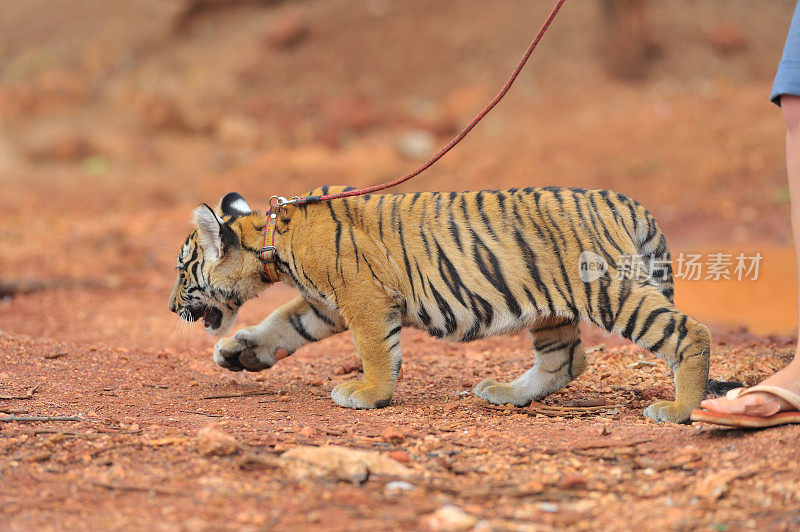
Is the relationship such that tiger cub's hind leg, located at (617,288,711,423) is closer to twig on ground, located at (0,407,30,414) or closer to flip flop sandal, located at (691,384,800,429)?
flip flop sandal, located at (691,384,800,429)

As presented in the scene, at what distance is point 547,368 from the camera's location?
4.75 metres

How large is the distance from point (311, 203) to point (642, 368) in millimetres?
2386

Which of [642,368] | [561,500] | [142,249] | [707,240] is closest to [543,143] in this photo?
[707,240]

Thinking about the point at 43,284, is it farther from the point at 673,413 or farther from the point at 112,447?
the point at 673,413

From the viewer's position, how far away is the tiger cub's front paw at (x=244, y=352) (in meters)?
5.05

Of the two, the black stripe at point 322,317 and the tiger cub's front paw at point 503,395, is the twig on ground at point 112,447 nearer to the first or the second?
the black stripe at point 322,317

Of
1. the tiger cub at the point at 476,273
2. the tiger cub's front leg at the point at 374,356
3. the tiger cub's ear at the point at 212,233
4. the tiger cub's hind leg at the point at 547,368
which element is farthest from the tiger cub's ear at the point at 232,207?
the tiger cub's hind leg at the point at 547,368

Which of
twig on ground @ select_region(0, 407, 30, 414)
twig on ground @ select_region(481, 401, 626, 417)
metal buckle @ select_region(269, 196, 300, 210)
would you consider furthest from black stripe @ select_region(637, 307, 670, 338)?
twig on ground @ select_region(0, 407, 30, 414)

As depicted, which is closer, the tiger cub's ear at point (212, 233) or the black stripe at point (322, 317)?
the tiger cub's ear at point (212, 233)

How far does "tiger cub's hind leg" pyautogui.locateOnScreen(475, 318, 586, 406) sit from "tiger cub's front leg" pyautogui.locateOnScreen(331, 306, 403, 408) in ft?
1.98

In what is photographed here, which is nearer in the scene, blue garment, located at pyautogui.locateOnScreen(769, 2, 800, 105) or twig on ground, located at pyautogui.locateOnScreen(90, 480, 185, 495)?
twig on ground, located at pyautogui.locateOnScreen(90, 480, 185, 495)

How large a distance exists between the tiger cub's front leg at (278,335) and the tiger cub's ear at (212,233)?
1.80 feet

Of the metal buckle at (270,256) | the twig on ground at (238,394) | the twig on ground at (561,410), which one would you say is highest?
the metal buckle at (270,256)

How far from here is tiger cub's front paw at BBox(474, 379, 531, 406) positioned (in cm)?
469
